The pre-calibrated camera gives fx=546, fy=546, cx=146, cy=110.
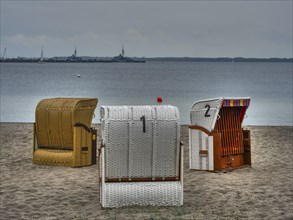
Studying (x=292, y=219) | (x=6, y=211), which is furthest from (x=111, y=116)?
(x=292, y=219)

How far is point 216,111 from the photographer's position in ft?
40.4

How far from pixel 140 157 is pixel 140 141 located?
282mm

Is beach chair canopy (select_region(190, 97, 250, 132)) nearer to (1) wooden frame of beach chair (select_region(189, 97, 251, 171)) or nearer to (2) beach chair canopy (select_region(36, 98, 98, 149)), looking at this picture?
(1) wooden frame of beach chair (select_region(189, 97, 251, 171))

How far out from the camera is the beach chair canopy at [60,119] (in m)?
13.3

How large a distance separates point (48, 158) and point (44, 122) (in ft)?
2.98

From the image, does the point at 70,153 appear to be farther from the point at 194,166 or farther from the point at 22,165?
the point at 194,166

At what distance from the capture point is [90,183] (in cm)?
1163

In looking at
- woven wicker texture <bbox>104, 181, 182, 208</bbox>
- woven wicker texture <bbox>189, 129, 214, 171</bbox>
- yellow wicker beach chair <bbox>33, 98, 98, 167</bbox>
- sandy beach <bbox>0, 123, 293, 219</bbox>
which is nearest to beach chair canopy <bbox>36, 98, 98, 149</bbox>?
yellow wicker beach chair <bbox>33, 98, 98, 167</bbox>

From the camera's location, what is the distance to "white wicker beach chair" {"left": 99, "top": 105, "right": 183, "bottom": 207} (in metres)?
9.26

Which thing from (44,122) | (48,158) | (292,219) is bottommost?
(292,219)

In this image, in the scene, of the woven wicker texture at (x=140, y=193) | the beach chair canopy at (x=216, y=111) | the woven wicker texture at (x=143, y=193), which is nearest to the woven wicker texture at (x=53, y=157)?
the beach chair canopy at (x=216, y=111)

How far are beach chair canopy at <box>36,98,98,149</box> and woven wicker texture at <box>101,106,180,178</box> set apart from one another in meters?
4.04

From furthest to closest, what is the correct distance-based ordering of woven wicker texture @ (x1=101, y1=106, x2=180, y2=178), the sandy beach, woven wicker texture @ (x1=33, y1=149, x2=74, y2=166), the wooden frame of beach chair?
woven wicker texture @ (x1=33, y1=149, x2=74, y2=166) < the wooden frame of beach chair < woven wicker texture @ (x1=101, y1=106, x2=180, y2=178) < the sandy beach

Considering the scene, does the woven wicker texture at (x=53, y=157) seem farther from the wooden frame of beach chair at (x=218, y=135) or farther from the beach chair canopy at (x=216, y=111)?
the beach chair canopy at (x=216, y=111)
